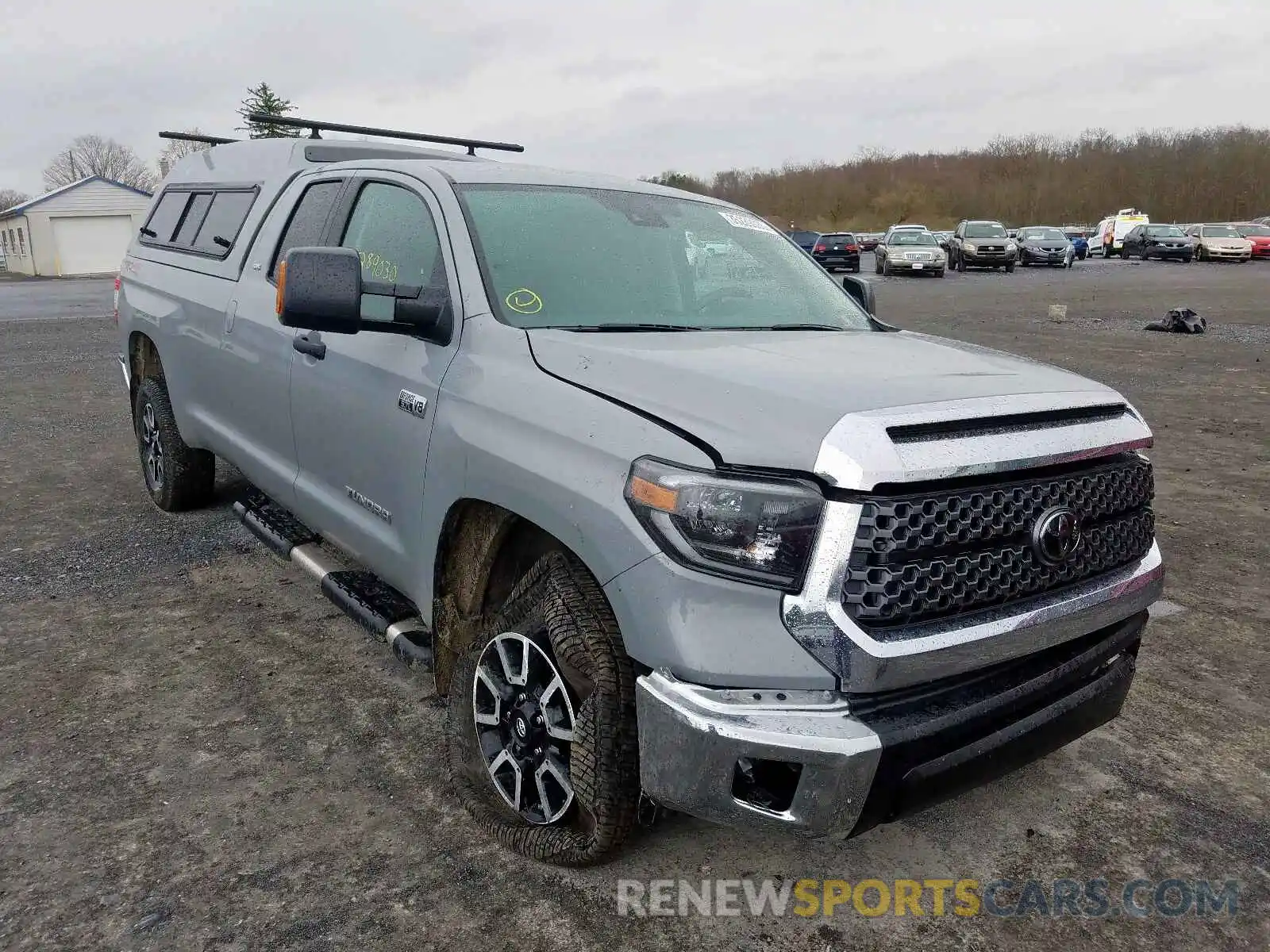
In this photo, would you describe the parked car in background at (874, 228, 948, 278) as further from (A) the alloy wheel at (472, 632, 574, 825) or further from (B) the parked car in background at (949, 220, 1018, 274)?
(A) the alloy wheel at (472, 632, 574, 825)

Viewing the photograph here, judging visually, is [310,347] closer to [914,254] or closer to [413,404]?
[413,404]

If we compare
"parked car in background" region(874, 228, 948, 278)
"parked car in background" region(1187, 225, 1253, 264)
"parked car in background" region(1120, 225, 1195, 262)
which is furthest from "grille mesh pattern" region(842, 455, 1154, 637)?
"parked car in background" region(1120, 225, 1195, 262)

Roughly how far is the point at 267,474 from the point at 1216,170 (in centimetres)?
9400

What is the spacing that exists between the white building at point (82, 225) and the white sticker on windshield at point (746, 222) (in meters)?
52.1

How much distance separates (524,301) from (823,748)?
1602 millimetres

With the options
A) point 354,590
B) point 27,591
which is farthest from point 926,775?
point 27,591

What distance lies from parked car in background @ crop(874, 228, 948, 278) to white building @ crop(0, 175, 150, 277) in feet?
119

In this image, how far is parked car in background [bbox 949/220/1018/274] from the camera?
34094mm

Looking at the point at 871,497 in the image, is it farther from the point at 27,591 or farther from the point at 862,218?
the point at 862,218

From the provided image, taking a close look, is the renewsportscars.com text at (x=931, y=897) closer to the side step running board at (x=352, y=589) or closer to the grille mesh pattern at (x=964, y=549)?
the grille mesh pattern at (x=964, y=549)

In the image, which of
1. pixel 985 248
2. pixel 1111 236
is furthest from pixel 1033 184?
pixel 985 248

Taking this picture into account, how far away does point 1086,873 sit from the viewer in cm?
269

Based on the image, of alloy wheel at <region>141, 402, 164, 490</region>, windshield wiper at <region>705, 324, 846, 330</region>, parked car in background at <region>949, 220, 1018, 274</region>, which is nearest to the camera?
windshield wiper at <region>705, 324, 846, 330</region>

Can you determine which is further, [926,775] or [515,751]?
[515,751]
